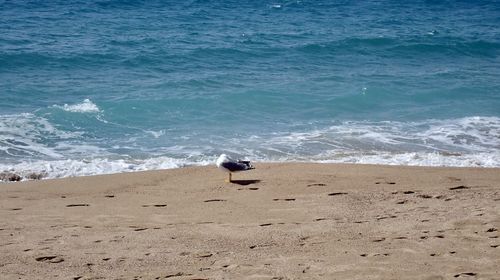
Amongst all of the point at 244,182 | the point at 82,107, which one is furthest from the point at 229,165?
the point at 82,107

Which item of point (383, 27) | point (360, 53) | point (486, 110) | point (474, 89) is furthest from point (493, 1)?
point (486, 110)

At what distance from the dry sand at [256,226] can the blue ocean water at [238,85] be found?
186cm

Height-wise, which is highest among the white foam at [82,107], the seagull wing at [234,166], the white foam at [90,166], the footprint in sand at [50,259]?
the footprint in sand at [50,259]

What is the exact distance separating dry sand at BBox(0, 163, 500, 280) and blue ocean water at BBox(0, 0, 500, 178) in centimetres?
186

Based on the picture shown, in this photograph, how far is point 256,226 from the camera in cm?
716

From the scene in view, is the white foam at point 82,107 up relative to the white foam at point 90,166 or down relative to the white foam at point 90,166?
up

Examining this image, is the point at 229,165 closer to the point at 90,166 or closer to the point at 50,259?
the point at 90,166

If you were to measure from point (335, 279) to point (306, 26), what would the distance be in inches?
826

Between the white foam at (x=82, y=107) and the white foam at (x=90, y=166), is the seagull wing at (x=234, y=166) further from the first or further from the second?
the white foam at (x=82, y=107)

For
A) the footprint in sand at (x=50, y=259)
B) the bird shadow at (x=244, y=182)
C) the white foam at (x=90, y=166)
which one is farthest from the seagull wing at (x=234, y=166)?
the footprint in sand at (x=50, y=259)

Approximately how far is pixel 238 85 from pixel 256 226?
1069 centimetres

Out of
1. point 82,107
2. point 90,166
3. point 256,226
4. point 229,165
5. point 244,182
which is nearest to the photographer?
point 256,226

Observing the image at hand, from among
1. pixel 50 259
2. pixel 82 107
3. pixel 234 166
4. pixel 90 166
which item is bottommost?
pixel 90 166

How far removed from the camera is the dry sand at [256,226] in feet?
19.0
